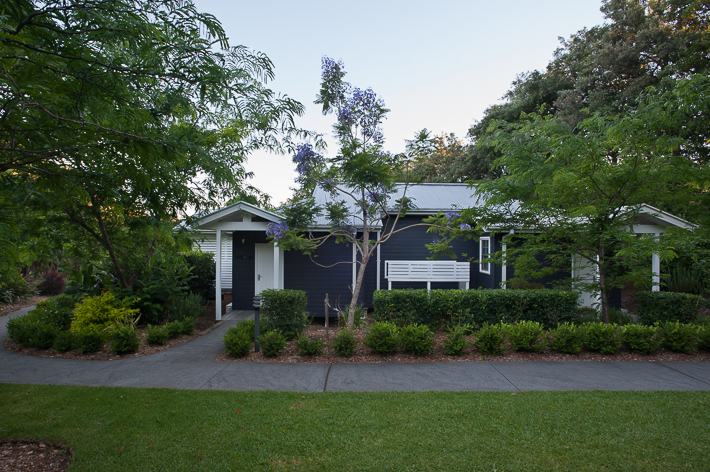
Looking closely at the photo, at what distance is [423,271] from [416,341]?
471 centimetres

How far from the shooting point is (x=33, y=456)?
121 inches

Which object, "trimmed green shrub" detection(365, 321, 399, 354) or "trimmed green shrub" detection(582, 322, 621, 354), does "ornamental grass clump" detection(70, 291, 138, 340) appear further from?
A: "trimmed green shrub" detection(582, 322, 621, 354)

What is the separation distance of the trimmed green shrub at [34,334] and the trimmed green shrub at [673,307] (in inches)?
452

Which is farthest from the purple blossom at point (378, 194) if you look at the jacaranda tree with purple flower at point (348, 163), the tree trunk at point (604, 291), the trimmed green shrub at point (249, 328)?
the tree trunk at point (604, 291)

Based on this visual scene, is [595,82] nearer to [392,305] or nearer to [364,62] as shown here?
[364,62]

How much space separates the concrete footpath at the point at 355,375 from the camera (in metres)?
4.77

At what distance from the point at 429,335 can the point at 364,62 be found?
5330mm

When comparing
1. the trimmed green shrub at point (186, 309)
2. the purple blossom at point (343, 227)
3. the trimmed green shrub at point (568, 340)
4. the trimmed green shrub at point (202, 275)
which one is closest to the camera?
the trimmed green shrub at point (568, 340)

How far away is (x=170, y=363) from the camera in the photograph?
582 cm

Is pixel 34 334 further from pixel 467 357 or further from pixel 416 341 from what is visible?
pixel 467 357

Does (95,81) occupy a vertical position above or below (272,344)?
above

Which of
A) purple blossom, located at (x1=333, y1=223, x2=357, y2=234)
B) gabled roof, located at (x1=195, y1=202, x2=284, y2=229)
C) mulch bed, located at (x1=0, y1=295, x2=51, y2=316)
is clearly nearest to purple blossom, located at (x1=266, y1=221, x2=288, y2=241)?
gabled roof, located at (x1=195, y1=202, x2=284, y2=229)

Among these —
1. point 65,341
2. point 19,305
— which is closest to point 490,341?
point 65,341

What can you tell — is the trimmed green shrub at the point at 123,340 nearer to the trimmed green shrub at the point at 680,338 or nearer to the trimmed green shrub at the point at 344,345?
the trimmed green shrub at the point at 344,345
